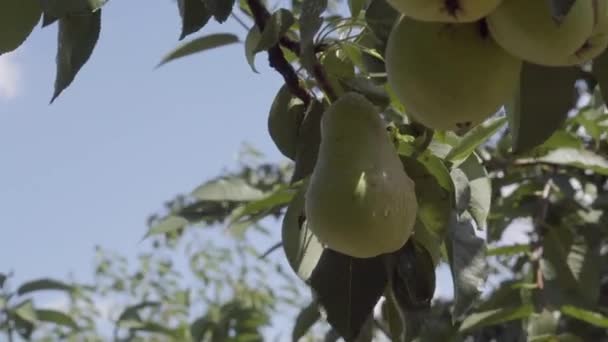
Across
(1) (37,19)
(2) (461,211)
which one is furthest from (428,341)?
(1) (37,19)

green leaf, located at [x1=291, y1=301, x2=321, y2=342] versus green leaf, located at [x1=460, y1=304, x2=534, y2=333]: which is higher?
green leaf, located at [x1=291, y1=301, x2=321, y2=342]

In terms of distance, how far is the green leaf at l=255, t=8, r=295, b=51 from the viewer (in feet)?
2.85

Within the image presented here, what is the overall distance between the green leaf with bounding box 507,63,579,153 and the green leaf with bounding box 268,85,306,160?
0.22m

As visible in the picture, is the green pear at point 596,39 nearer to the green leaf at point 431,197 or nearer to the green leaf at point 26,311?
the green leaf at point 431,197

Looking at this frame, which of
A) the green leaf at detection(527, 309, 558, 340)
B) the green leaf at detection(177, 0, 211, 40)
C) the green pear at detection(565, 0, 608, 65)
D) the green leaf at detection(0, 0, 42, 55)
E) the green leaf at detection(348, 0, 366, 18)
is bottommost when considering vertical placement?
the green leaf at detection(527, 309, 558, 340)

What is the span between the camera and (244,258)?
16.5 feet

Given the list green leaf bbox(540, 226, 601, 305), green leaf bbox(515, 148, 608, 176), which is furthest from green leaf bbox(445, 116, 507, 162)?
green leaf bbox(540, 226, 601, 305)

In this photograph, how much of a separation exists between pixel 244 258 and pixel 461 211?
4044mm

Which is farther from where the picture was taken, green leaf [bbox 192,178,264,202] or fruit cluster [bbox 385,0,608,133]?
green leaf [bbox 192,178,264,202]

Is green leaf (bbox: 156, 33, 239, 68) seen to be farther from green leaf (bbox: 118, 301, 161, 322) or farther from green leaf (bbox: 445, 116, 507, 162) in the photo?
green leaf (bbox: 118, 301, 161, 322)

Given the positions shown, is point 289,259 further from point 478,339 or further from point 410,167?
point 478,339

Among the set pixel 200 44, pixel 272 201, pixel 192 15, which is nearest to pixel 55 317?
pixel 272 201

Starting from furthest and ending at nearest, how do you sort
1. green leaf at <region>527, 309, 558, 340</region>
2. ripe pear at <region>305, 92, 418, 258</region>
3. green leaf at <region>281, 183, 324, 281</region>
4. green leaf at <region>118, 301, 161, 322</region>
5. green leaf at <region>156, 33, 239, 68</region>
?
green leaf at <region>118, 301, 161, 322</region>, green leaf at <region>527, 309, 558, 340</region>, green leaf at <region>156, 33, 239, 68</region>, green leaf at <region>281, 183, 324, 281</region>, ripe pear at <region>305, 92, 418, 258</region>

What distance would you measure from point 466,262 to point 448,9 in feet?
1.41
